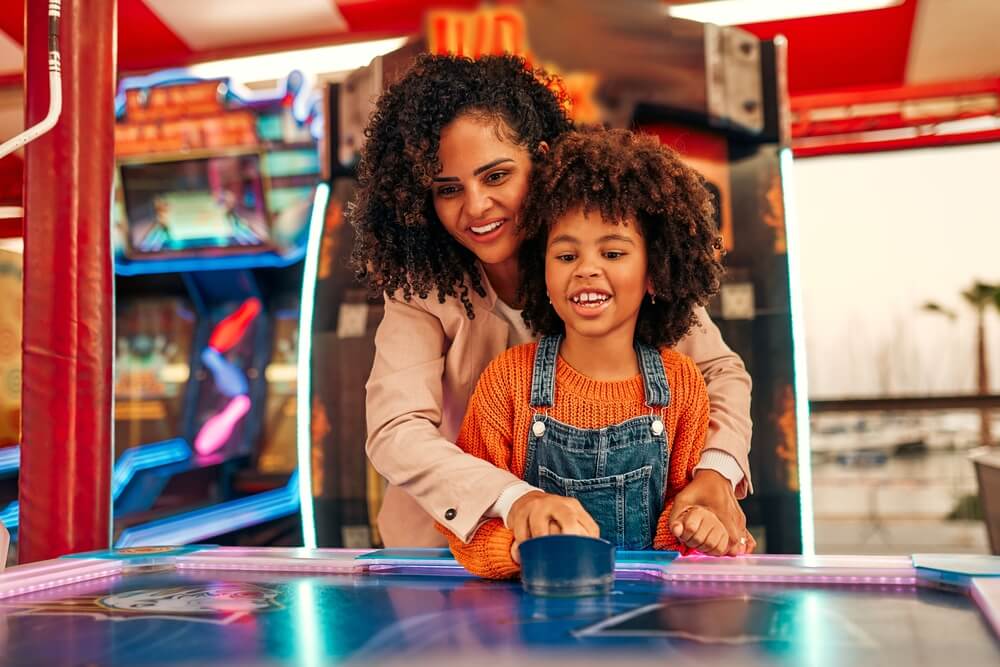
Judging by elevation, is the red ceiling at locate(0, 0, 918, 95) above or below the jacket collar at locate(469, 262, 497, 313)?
above

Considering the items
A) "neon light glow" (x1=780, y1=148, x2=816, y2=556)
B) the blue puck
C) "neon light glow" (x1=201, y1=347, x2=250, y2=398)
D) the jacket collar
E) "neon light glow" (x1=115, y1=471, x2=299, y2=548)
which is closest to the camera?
the blue puck

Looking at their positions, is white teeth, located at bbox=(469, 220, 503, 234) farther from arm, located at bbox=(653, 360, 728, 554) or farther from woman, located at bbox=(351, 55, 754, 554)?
arm, located at bbox=(653, 360, 728, 554)

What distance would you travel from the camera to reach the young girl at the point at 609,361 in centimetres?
98

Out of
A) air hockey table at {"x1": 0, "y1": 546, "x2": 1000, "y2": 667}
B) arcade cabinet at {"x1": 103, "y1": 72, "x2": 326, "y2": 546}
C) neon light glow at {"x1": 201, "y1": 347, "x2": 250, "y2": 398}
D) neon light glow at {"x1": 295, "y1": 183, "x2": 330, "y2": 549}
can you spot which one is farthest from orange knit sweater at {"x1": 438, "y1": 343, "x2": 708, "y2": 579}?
neon light glow at {"x1": 201, "y1": 347, "x2": 250, "y2": 398}

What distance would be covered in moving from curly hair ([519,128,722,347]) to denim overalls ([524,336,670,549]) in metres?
0.14

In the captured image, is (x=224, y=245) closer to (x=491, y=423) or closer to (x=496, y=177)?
(x=496, y=177)

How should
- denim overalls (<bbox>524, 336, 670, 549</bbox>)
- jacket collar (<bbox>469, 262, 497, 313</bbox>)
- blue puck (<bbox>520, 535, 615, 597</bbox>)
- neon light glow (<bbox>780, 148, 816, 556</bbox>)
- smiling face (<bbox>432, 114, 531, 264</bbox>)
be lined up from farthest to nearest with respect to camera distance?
neon light glow (<bbox>780, 148, 816, 556</bbox>)
jacket collar (<bbox>469, 262, 497, 313</bbox>)
smiling face (<bbox>432, 114, 531, 264</bbox>)
denim overalls (<bbox>524, 336, 670, 549</bbox>)
blue puck (<bbox>520, 535, 615, 597</bbox>)

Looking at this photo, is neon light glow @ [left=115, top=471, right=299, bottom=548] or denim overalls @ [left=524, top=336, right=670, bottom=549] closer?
denim overalls @ [left=524, top=336, right=670, bottom=549]

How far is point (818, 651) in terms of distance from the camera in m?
0.50

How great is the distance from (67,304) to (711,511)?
0.88 meters

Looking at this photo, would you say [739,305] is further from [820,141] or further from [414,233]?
[820,141]

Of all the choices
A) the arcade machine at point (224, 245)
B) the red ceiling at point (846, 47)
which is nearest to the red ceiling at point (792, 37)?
the red ceiling at point (846, 47)

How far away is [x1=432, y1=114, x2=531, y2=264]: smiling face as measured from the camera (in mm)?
1094

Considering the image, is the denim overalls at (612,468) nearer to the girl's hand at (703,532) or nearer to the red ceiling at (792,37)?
the girl's hand at (703,532)
